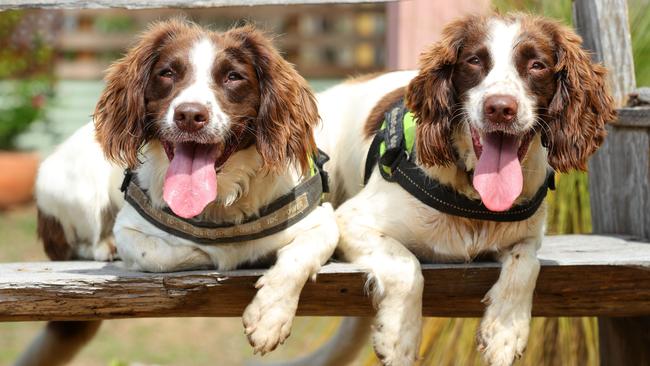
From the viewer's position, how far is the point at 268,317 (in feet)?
11.4

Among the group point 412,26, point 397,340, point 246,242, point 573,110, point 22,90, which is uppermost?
point 573,110

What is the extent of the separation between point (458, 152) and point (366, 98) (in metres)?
0.99

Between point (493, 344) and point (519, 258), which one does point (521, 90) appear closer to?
A: point (519, 258)

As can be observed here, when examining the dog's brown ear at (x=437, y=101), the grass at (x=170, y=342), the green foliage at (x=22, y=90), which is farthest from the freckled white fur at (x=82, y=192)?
the green foliage at (x=22, y=90)

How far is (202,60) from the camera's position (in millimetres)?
3572

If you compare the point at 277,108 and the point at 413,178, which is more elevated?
the point at 277,108

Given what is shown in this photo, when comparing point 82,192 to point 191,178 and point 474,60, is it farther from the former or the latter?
point 474,60

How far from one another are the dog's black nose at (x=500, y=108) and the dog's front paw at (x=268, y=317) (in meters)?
0.80

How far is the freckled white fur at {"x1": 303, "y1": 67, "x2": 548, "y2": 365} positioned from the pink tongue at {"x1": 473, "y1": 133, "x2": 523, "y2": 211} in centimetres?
13

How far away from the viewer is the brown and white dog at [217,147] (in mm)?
3484

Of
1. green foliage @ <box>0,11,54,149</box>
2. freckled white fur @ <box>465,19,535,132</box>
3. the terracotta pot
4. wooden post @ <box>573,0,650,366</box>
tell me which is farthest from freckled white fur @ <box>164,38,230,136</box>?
the terracotta pot

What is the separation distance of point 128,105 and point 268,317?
2.61ft

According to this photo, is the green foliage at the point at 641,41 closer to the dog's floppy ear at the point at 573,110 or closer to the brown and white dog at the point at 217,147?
the dog's floppy ear at the point at 573,110

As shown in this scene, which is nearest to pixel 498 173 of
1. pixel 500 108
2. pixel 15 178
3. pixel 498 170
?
pixel 498 170
